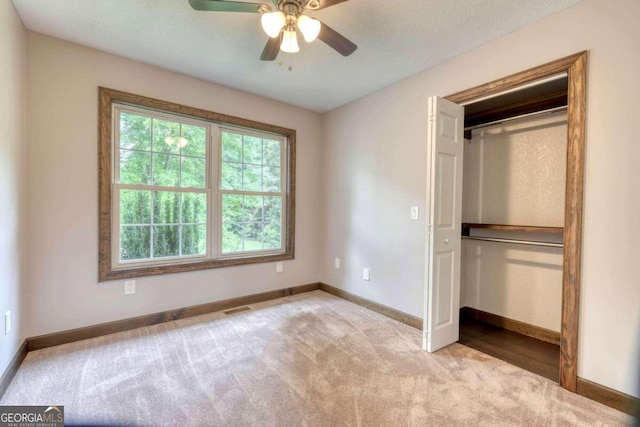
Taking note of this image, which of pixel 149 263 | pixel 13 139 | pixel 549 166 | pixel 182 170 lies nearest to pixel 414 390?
pixel 549 166

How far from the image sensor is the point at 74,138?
2.47m

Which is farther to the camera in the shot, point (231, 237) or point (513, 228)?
point (231, 237)

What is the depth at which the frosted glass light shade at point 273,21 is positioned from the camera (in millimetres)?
1634

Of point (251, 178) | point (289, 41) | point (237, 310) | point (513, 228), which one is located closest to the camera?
point (289, 41)

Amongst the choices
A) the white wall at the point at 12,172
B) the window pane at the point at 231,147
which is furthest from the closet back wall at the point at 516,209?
the white wall at the point at 12,172

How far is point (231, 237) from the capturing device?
3.46 metres

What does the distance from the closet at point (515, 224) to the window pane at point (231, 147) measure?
2.55 m

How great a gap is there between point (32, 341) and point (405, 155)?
3.63 m

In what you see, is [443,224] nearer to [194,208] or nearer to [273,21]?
[273,21]

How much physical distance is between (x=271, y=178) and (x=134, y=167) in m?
1.52

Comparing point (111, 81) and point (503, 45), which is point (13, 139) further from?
point (503, 45)

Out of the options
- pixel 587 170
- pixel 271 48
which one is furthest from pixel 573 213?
pixel 271 48

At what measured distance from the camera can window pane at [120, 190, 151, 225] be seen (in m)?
2.75

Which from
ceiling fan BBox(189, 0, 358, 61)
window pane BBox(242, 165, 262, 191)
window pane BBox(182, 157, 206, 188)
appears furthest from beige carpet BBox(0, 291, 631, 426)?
ceiling fan BBox(189, 0, 358, 61)
